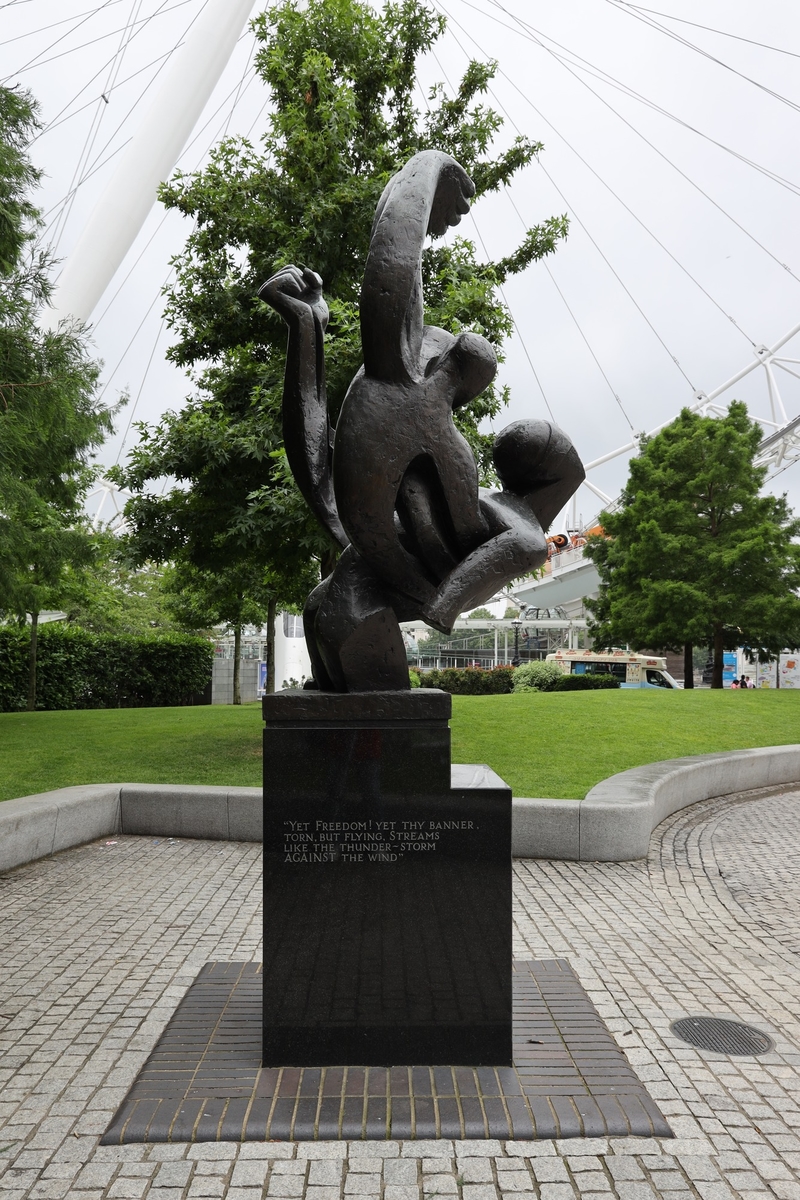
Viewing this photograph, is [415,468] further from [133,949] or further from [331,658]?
[133,949]

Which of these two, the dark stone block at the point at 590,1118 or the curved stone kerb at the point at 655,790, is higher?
the curved stone kerb at the point at 655,790

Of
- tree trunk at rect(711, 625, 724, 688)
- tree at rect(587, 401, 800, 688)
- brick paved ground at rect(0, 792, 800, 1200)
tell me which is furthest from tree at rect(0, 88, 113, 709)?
tree trunk at rect(711, 625, 724, 688)

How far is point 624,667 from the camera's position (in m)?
38.2

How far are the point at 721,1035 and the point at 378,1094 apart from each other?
6.29 ft

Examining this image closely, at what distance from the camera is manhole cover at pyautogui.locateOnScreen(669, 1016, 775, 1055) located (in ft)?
15.1

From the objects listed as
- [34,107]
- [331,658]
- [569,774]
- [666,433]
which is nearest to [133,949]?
Answer: [331,658]

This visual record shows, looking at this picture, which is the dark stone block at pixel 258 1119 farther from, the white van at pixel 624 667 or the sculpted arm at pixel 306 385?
the white van at pixel 624 667

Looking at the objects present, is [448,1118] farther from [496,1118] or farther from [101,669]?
[101,669]

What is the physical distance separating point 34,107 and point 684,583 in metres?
21.5

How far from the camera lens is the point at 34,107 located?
950 centimetres

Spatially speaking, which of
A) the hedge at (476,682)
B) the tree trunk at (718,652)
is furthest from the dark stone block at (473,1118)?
the hedge at (476,682)

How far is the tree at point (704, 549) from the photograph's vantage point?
2622 centimetres

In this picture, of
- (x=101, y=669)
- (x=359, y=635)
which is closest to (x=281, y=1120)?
(x=359, y=635)

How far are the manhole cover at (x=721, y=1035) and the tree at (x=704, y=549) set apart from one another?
883 inches
